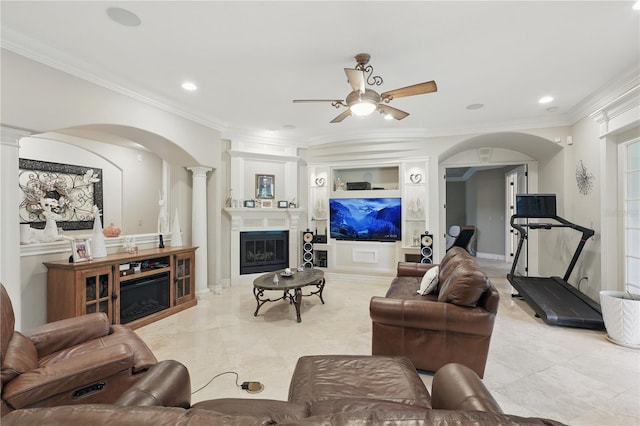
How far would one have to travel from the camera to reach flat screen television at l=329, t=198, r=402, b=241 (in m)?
5.52

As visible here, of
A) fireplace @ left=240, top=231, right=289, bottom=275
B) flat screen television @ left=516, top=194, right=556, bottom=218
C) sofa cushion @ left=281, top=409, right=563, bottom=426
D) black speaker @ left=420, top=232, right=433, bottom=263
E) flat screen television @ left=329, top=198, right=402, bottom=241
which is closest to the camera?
sofa cushion @ left=281, top=409, right=563, bottom=426

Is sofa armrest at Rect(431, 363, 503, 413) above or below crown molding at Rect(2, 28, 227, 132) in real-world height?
below

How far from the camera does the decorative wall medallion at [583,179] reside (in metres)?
4.00

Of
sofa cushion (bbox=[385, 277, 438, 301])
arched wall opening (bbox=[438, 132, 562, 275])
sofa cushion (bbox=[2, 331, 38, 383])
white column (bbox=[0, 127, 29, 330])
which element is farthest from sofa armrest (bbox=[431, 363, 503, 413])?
arched wall opening (bbox=[438, 132, 562, 275])

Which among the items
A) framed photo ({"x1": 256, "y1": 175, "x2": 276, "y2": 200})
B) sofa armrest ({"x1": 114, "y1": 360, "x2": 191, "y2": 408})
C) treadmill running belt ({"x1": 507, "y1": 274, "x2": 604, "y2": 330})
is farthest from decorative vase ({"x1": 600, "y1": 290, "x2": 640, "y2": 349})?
framed photo ({"x1": 256, "y1": 175, "x2": 276, "y2": 200})

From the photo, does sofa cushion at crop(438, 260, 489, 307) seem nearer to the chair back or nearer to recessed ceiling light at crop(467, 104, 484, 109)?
recessed ceiling light at crop(467, 104, 484, 109)

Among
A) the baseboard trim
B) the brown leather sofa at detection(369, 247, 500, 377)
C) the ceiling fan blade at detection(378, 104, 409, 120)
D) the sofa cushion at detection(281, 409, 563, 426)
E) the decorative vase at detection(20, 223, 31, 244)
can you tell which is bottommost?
the baseboard trim

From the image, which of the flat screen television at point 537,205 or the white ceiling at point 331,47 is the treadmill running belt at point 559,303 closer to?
the flat screen television at point 537,205

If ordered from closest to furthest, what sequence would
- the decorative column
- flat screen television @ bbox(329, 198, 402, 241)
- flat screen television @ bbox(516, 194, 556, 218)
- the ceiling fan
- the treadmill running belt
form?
the ceiling fan
the treadmill running belt
flat screen television @ bbox(516, 194, 556, 218)
the decorative column
flat screen television @ bbox(329, 198, 402, 241)

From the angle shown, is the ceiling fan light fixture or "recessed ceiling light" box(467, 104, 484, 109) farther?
"recessed ceiling light" box(467, 104, 484, 109)

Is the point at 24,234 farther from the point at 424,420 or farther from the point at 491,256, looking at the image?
the point at 491,256

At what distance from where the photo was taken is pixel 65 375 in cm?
157

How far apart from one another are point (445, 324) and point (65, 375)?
2.41m

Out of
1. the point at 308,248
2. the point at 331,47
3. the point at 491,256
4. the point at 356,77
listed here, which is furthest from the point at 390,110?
the point at 491,256
